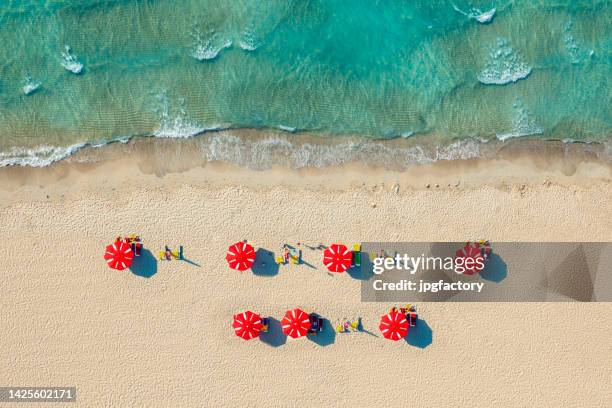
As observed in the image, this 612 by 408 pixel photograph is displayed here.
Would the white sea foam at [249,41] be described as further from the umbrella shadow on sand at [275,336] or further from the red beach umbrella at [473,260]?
the red beach umbrella at [473,260]

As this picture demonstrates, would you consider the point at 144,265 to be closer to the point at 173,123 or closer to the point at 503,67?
the point at 173,123

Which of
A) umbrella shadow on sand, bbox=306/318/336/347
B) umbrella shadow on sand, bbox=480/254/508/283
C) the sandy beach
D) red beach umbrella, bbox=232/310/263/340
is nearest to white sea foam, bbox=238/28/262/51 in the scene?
the sandy beach

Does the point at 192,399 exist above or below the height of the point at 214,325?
below

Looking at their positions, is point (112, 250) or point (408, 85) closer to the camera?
point (112, 250)

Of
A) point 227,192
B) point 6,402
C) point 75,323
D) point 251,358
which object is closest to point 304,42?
point 227,192

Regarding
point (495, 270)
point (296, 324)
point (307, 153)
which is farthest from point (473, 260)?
point (307, 153)

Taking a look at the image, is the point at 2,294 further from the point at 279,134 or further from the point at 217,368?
the point at 279,134
